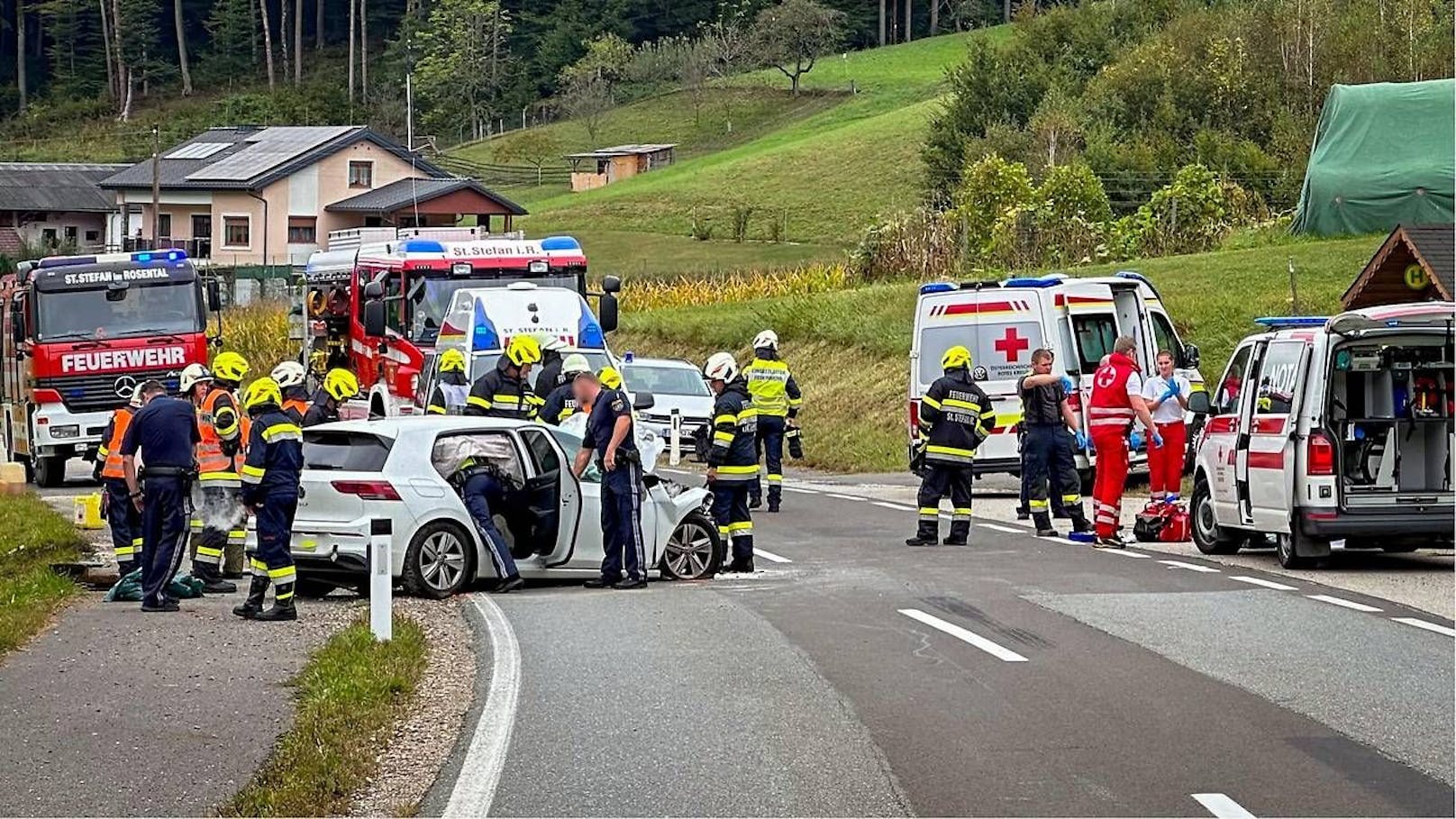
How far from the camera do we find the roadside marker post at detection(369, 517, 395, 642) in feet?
42.4

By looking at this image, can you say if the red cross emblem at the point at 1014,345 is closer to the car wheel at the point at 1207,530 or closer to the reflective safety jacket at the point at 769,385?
the reflective safety jacket at the point at 769,385

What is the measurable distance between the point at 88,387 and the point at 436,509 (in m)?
15.8

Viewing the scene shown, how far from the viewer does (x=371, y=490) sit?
50.8 feet

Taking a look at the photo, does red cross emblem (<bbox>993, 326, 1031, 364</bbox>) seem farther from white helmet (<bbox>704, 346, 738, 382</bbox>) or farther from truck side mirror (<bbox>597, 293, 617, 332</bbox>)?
white helmet (<bbox>704, 346, 738, 382</bbox>)

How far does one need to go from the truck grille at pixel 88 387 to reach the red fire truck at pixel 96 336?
0.04 ft

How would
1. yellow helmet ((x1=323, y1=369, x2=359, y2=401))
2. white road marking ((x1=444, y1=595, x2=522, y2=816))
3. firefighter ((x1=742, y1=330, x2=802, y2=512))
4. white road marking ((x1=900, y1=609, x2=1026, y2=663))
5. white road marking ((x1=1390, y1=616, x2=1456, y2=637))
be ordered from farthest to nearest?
1. firefighter ((x1=742, y1=330, x2=802, y2=512))
2. yellow helmet ((x1=323, y1=369, x2=359, y2=401))
3. white road marking ((x1=1390, y1=616, x2=1456, y2=637))
4. white road marking ((x1=900, y1=609, x2=1026, y2=663))
5. white road marking ((x1=444, y1=595, x2=522, y2=816))

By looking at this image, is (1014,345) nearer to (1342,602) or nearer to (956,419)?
(956,419)

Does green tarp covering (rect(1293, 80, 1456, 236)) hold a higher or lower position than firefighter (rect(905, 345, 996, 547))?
higher

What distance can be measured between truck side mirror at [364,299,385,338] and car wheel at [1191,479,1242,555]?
42.4ft

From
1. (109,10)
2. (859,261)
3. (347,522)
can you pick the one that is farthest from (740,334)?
(109,10)

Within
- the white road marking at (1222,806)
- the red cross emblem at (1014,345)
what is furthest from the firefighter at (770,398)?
the white road marking at (1222,806)

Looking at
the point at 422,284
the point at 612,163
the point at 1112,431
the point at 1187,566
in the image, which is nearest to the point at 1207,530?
the point at 1187,566

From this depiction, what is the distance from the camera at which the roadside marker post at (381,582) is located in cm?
1293

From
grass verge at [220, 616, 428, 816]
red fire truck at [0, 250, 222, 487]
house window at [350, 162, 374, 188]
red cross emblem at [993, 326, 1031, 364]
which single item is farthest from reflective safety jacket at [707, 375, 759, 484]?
house window at [350, 162, 374, 188]
